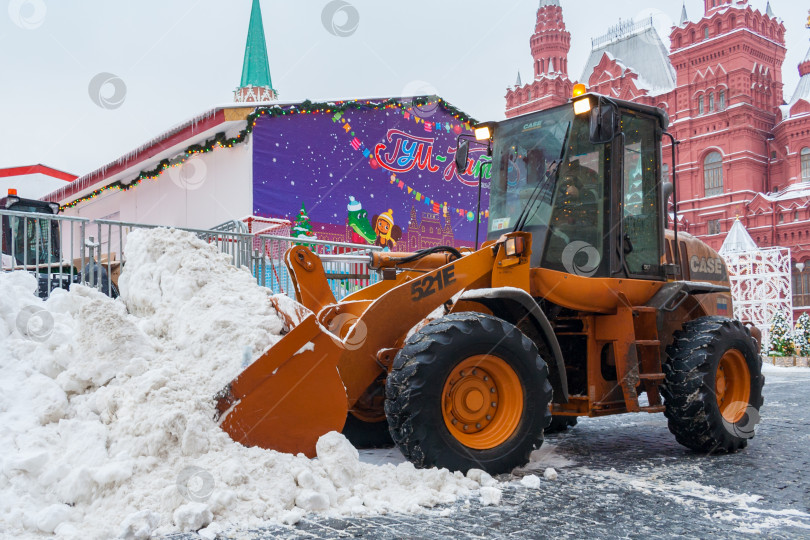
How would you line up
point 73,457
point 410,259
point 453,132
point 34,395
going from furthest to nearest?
1. point 453,132
2. point 410,259
3. point 34,395
4. point 73,457

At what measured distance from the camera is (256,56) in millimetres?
29156

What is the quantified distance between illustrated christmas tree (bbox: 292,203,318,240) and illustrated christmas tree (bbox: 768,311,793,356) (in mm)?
20869

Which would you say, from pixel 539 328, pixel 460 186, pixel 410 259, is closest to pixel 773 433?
pixel 539 328

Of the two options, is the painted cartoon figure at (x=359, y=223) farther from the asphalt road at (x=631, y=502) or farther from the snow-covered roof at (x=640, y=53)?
the snow-covered roof at (x=640, y=53)

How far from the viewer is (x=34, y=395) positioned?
4.32m

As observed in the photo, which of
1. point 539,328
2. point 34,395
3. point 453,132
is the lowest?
point 34,395

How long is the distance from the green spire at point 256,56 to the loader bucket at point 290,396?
25.7 metres

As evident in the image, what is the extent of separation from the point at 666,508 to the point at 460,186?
13739mm

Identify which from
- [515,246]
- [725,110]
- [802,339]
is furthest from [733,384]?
[725,110]

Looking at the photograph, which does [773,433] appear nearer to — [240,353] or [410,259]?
[410,259]

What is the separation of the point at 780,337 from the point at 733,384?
2367cm

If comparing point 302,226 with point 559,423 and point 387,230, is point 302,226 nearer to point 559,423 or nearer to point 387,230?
point 387,230

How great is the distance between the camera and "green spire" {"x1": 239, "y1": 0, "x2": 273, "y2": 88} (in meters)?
27.3

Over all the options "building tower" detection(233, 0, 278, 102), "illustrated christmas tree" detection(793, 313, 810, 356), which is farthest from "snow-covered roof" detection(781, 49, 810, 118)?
"building tower" detection(233, 0, 278, 102)
